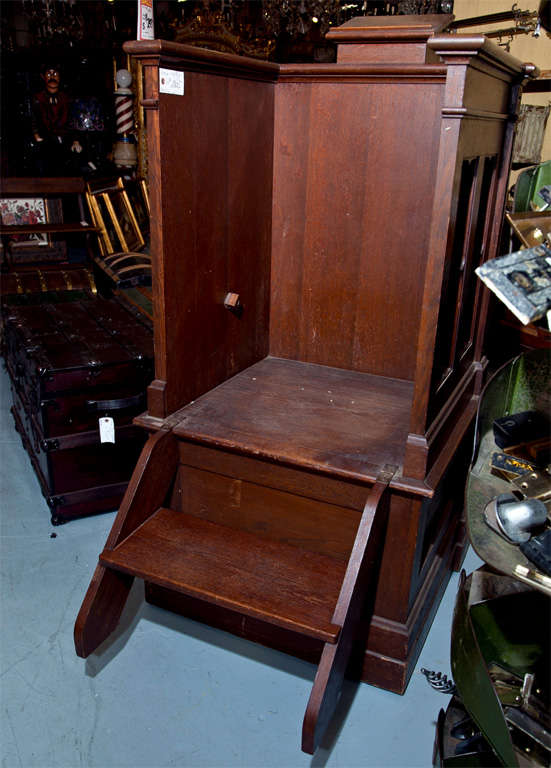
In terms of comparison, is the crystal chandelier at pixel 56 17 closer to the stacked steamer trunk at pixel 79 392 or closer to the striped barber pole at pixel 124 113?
the striped barber pole at pixel 124 113

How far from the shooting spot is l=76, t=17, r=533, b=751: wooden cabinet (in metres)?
1.74

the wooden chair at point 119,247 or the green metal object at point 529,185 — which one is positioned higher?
the green metal object at point 529,185

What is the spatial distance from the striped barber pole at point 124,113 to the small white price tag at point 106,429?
715 cm

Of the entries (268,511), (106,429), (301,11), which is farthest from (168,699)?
(301,11)

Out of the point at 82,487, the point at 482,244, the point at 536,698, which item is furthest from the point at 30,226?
the point at 536,698

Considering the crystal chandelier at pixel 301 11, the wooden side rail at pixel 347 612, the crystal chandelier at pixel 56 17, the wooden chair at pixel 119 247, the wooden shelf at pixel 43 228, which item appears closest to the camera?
the wooden side rail at pixel 347 612

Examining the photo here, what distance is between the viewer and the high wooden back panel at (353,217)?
7.22 ft

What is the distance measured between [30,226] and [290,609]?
371 cm

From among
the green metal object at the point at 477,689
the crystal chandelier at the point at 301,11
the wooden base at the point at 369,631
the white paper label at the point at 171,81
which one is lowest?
the wooden base at the point at 369,631

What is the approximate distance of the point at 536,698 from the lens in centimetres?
144

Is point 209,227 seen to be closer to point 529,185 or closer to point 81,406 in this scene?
point 529,185

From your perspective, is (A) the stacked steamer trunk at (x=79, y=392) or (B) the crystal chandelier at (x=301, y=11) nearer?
(A) the stacked steamer trunk at (x=79, y=392)

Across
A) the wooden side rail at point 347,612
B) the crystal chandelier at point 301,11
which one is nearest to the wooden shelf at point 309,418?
the wooden side rail at point 347,612

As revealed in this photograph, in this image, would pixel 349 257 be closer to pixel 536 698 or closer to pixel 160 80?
pixel 160 80
